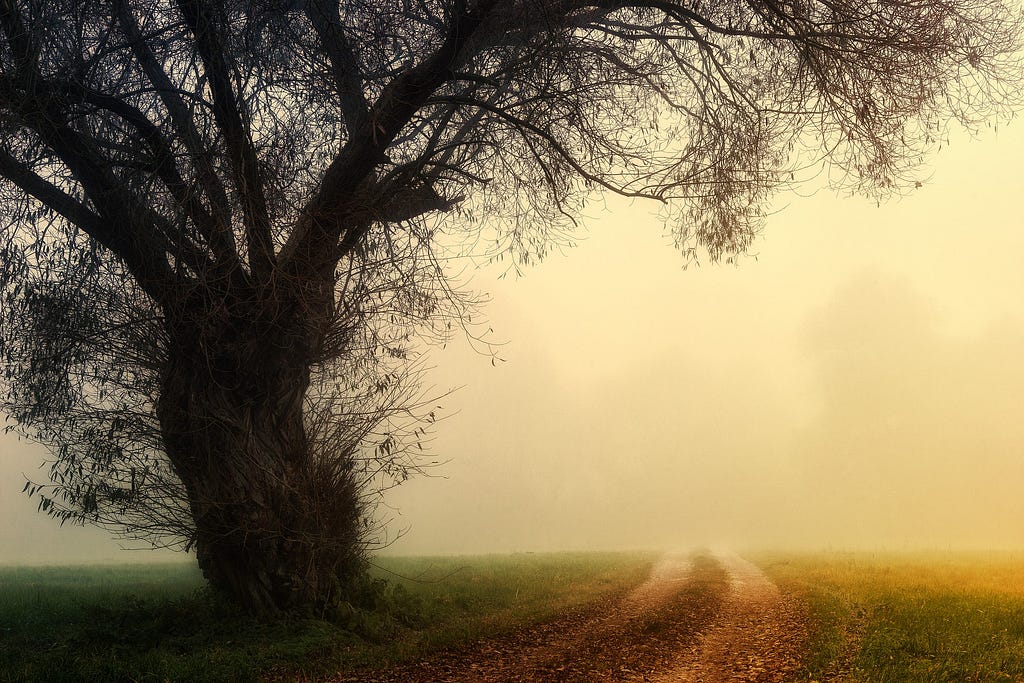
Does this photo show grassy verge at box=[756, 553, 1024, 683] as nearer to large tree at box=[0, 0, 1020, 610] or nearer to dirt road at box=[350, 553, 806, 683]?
dirt road at box=[350, 553, 806, 683]

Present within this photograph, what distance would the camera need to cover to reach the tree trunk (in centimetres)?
956

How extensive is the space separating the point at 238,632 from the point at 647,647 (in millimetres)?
5180

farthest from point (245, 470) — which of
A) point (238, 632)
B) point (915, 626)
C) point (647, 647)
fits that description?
point (915, 626)

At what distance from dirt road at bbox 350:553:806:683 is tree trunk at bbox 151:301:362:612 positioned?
8.43 feet

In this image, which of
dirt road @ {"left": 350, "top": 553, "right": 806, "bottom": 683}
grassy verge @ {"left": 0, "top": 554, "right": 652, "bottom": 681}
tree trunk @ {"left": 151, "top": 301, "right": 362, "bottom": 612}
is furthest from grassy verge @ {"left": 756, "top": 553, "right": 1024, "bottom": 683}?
tree trunk @ {"left": 151, "top": 301, "right": 362, "bottom": 612}

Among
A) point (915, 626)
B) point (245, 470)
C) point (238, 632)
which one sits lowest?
point (915, 626)

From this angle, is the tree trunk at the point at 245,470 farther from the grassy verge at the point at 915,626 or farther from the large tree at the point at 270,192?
the grassy verge at the point at 915,626

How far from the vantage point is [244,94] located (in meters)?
9.42

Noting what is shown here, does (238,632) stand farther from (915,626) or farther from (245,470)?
(915,626)

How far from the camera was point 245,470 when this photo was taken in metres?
9.62

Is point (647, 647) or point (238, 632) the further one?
point (238, 632)

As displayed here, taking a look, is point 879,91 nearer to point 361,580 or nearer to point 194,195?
point 194,195

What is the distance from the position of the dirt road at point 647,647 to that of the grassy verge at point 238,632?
0.58 m

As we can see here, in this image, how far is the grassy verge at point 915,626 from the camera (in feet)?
25.1
